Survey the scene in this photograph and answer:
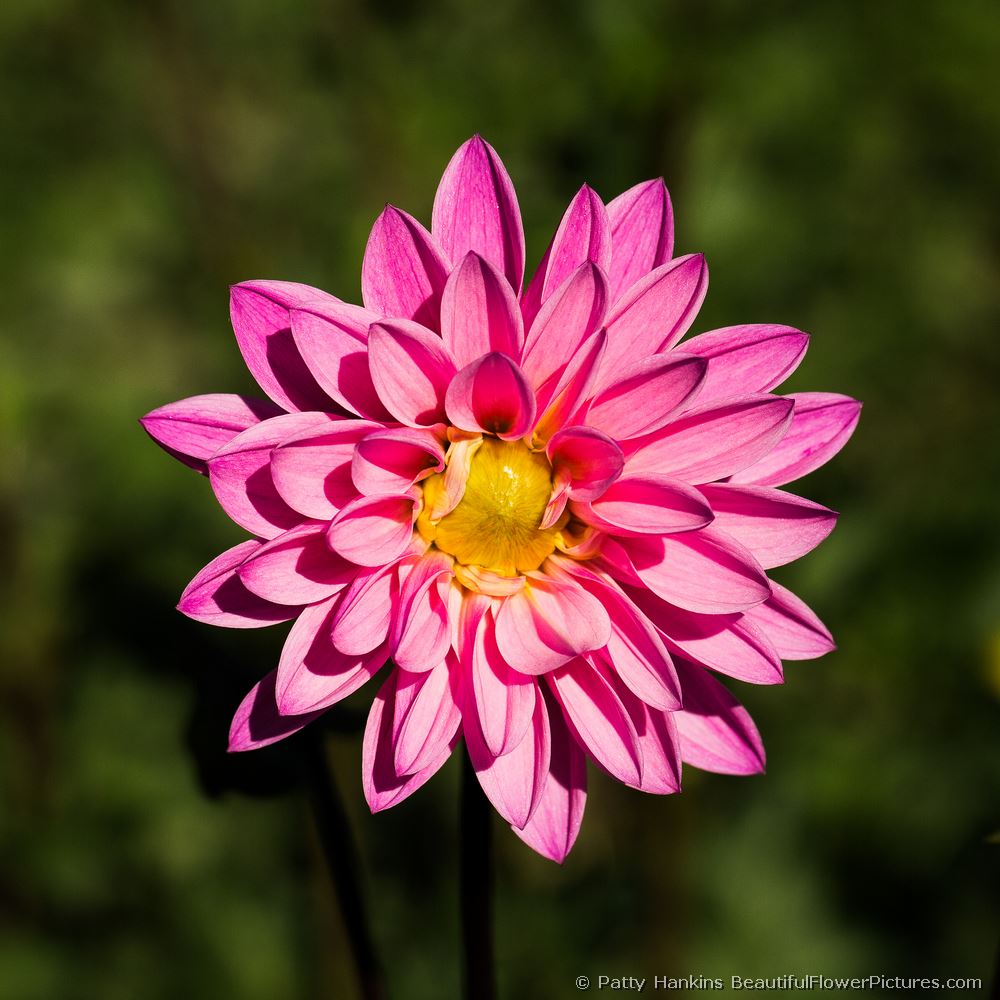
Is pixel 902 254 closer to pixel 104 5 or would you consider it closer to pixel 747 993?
→ pixel 747 993

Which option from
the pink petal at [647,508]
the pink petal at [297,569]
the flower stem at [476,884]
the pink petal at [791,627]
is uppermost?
the pink petal at [647,508]

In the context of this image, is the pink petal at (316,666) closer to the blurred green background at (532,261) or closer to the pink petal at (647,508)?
the pink petal at (647,508)

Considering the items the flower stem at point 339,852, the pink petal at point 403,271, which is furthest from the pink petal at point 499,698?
the pink petal at point 403,271

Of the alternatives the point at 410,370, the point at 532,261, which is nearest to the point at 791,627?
the point at 410,370

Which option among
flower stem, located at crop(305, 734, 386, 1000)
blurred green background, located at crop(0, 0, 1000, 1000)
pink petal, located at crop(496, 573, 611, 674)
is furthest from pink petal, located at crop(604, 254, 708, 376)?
blurred green background, located at crop(0, 0, 1000, 1000)

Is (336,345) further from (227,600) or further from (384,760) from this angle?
(384,760)

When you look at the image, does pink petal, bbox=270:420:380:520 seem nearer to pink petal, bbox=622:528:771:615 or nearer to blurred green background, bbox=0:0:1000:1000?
pink petal, bbox=622:528:771:615

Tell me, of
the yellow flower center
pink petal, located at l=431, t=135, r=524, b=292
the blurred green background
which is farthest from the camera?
the blurred green background
